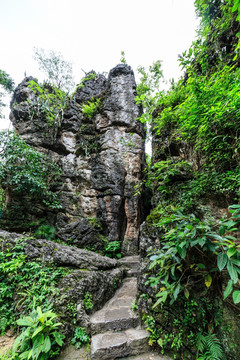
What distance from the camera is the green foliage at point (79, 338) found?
2.55m

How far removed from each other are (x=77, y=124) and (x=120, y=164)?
3984mm

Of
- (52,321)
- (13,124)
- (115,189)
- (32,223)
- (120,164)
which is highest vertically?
(13,124)

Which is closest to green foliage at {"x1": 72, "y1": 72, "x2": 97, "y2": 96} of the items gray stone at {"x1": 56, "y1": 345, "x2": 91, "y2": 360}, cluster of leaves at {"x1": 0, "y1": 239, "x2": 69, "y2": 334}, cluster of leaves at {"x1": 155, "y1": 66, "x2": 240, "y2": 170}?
cluster of leaves at {"x1": 155, "y1": 66, "x2": 240, "y2": 170}

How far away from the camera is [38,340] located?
88.9 inches

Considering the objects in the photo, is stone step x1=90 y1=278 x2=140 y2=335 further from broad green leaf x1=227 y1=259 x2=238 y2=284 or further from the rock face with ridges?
the rock face with ridges

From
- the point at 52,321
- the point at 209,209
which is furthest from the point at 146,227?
the point at 52,321

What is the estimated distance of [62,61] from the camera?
11000 millimetres

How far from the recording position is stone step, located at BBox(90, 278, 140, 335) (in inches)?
112

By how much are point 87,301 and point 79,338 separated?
1.95 feet

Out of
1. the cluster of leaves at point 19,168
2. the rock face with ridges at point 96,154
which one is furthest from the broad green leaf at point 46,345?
the cluster of leaves at point 19,168

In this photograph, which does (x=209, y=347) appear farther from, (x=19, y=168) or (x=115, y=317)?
(x=19, y=168)

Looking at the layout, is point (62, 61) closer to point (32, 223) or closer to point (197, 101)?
point (32, 223)

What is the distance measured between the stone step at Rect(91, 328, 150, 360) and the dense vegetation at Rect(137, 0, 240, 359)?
0.23 metres

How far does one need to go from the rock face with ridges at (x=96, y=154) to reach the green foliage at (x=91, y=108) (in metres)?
0.09
